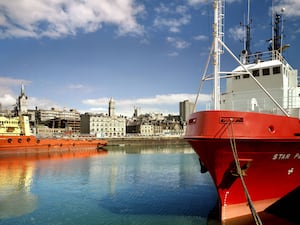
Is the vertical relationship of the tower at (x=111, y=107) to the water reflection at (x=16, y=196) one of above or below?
above

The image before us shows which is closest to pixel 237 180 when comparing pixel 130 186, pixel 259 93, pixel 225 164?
pixel 225 164

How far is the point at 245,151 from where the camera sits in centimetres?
1168

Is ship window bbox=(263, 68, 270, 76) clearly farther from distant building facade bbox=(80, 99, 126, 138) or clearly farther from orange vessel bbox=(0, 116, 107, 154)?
distant building facade bbox=(80, 99, 126, 138)

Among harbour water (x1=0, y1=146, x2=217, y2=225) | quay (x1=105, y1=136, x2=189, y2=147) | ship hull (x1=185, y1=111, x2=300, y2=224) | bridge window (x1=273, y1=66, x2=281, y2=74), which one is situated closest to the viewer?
ship hull (x1=185, y1=111, x2=300, y2=224)

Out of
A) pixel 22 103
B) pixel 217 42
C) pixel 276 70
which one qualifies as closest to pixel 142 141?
pixel 276 70

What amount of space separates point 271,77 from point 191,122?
8.37 metres

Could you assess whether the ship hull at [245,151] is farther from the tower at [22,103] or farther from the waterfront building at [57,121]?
the tower at [22,103]

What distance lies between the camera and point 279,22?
25703 mm

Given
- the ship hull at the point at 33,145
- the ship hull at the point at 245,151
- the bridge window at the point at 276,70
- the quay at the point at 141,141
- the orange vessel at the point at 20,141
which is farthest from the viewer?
the quay at the point at 141,141

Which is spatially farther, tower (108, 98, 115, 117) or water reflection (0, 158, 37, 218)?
tower (108, 98, 115, 117)

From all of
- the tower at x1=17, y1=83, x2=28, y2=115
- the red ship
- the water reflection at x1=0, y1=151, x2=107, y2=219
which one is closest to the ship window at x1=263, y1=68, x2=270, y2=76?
the red ship

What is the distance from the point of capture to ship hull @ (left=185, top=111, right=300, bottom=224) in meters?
11.6

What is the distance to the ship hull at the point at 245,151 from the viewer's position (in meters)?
11.6

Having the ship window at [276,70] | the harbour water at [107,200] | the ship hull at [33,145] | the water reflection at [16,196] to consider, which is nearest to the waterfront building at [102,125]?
the ship hull at [33,145]
